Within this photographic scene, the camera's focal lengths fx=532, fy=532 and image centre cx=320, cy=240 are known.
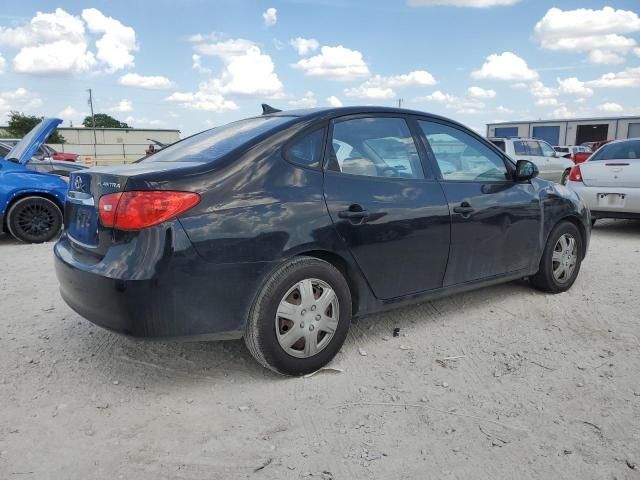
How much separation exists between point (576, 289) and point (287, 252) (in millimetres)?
3213

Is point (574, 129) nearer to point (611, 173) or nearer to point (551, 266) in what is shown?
point (611, 173)

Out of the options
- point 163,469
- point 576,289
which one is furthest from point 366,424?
point 576,289

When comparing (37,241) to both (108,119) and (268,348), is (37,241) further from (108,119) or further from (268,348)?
(108,119)

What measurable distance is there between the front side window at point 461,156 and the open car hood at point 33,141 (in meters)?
5.80

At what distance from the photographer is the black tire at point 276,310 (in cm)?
288

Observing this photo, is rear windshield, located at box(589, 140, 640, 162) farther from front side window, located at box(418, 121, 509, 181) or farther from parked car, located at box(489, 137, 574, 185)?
parked car, located at box(489, 137, 574, 185)

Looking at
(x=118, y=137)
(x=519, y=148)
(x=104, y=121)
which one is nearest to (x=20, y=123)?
(x=118, y=137)

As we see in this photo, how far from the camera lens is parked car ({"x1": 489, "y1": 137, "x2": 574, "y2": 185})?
13451 mm

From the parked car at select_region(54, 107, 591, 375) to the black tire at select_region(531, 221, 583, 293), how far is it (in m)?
0.66

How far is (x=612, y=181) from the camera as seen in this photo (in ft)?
25.1

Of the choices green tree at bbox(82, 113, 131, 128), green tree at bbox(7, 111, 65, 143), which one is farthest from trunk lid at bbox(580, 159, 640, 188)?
green tree at bbox(82, 113, 131, 128)

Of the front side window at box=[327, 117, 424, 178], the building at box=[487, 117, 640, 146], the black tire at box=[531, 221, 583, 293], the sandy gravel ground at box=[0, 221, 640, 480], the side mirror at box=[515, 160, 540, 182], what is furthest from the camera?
the building at box=[487, 117, 640, 146]

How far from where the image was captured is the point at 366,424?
263 cm

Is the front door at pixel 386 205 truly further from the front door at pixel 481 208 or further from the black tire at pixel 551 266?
the black tire at pixel 551 266
